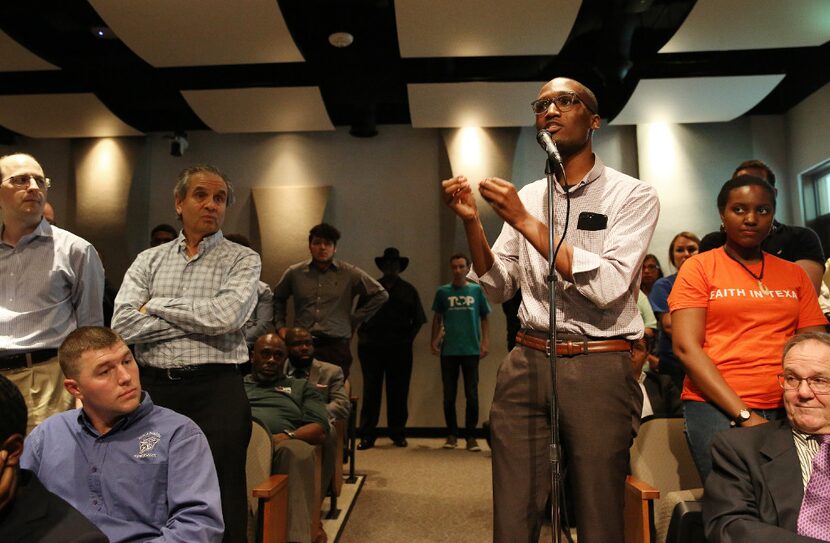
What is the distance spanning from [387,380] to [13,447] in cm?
485

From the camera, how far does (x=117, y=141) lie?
6727 millimetres

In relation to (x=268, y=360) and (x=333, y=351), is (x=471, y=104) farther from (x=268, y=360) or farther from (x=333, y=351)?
(x=268, y=360)

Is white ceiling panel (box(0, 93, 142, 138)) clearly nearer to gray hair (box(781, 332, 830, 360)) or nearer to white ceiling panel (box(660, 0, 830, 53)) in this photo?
white ceiling panel (box(660, 0, 830, 53))

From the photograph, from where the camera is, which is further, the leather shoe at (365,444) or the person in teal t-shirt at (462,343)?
the person in teal t-shirt at (462,343)

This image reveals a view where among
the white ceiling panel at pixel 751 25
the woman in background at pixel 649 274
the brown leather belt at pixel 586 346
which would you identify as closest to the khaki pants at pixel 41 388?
the brown leather belt at pixel 586 346

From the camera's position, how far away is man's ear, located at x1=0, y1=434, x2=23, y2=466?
1154 mm

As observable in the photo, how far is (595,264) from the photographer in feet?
5.22

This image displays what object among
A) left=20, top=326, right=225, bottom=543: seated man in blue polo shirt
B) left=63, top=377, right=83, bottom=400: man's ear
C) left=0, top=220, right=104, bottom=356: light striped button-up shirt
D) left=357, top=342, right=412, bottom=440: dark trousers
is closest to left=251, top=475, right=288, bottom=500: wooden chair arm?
left=20, top=326, right=225, bottom=543: seated man in blue polo shirt

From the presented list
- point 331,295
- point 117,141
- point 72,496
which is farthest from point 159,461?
point 117,141

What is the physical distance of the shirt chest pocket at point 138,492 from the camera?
1.60 meters

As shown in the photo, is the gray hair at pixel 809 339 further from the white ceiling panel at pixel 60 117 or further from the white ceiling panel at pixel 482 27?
the white ceiling panel at pixel 60 117

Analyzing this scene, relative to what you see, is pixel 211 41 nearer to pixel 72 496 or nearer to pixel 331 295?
pixel 331 295

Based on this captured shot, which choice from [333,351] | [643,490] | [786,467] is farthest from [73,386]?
[333,351]

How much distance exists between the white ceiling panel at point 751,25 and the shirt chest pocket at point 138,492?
4220 millimetres
